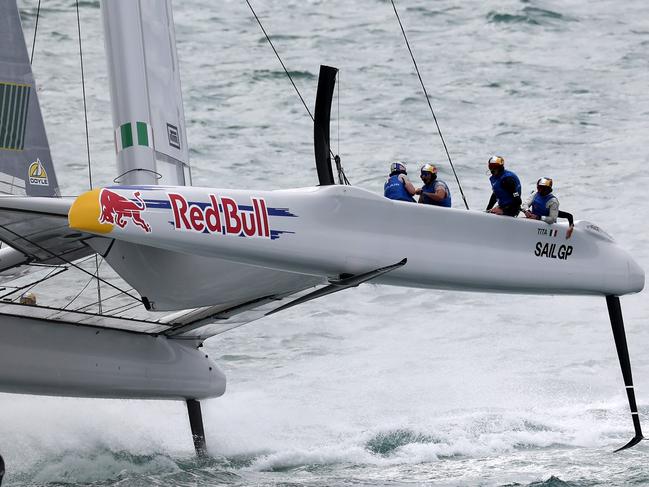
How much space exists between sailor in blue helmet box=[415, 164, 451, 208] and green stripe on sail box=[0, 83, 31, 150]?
1960 millimetres

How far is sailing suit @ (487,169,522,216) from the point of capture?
6.45 metres

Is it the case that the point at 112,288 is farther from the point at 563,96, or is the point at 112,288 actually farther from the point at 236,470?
the point at 563,96

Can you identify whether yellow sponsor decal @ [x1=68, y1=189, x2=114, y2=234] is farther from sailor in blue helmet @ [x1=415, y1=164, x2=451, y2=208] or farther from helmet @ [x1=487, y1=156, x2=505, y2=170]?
helmet @ [x1=487, y1=156, x2=505, y2=170]

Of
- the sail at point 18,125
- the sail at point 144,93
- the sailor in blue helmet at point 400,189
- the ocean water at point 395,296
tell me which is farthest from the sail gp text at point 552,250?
the sail at point 18,125

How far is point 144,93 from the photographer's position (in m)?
6.42

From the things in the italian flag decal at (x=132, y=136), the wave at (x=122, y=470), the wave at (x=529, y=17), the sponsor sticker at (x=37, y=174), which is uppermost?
the wave at (x=529, y=17)

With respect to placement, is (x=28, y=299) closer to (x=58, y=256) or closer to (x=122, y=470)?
(x=58, y=256)

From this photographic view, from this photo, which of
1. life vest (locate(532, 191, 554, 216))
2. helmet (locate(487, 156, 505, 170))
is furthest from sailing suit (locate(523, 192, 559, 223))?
helmet (locate(487, 156, 505, 170))

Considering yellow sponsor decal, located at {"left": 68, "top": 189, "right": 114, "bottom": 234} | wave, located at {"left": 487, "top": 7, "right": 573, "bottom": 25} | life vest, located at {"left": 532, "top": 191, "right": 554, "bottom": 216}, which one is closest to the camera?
yellow sponsor decal, located at {"left": 68, "top": 189, "right": 114, "bottom": 234}

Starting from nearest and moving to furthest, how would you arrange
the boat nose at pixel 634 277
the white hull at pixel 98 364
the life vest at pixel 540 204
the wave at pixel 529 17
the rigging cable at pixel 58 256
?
the rigging cable at pixel 58 256, the white hull at pixel 98 364, the life vest at pixel 540 204, the boat nose at pixel 634 277, the wave at pixel 529 17

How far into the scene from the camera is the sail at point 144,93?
6293mm

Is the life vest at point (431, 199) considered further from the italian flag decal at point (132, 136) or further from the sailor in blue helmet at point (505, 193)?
the italian flag decal at point (132, 136)

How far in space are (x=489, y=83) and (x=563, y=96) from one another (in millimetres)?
855

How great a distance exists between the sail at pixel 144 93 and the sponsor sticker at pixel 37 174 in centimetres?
38
